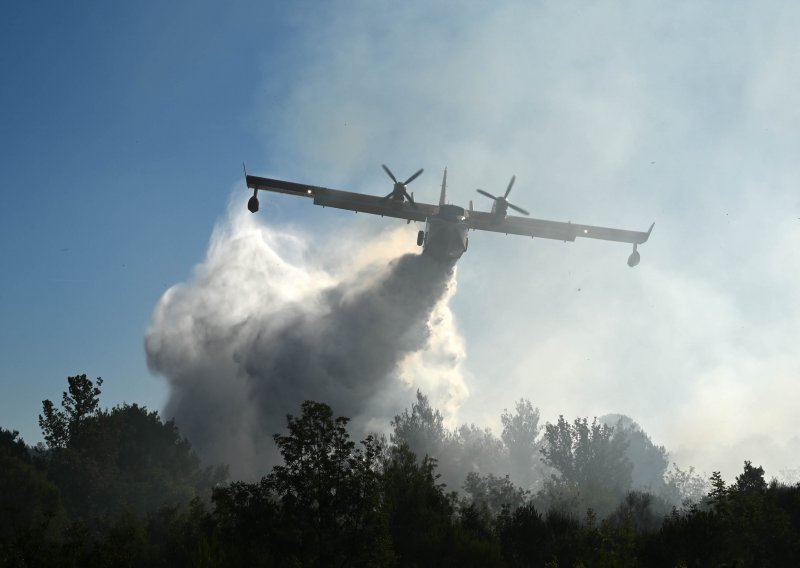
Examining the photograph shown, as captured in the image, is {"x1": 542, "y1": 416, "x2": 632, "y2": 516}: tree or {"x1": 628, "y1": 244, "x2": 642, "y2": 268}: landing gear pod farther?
{"x1": 542, "y1": 416, "x2": 632, "y2": 516}: tree

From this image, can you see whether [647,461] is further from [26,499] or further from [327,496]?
[327,496]

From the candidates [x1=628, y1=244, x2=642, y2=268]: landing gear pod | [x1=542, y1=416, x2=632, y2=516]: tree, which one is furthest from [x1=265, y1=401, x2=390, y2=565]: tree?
[x1=542, y1=416, x2=632, y2=516]: tree

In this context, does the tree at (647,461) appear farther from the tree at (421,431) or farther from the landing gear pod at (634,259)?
the landing gear pod at (634,259)

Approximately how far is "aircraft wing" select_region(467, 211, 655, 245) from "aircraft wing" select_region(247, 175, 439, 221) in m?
5.30

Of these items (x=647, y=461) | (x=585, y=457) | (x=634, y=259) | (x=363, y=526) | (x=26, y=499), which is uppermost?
(x=647, y=461)

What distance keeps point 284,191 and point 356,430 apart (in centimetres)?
3615

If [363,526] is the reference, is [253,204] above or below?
above

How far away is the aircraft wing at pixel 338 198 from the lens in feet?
132

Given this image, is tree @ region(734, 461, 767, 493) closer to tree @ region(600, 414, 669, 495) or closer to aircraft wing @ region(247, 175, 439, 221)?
aircraft wing @ region(247, 175, 439, 221)

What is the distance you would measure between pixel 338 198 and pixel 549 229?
16.2m

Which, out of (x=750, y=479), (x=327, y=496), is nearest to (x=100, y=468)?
(x=327, y=496)

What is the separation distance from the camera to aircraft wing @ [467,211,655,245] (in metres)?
43.2

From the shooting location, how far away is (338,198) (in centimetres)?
4062

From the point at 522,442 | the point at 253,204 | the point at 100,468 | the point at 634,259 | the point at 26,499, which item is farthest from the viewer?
the point at 522,442
